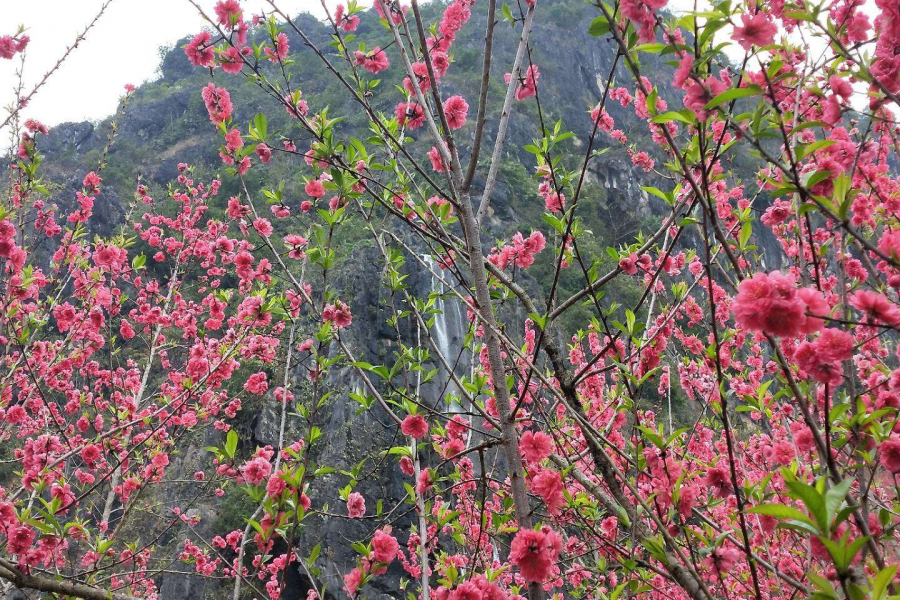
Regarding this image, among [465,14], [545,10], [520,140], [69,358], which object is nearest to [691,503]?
[465,14]

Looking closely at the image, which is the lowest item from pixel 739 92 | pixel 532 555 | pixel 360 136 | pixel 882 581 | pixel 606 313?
pixel 532 555

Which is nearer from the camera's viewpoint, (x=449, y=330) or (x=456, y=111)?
(x=456, y=111)

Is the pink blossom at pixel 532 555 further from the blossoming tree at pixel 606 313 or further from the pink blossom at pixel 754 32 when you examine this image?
the pink blossom at pixel 754 32

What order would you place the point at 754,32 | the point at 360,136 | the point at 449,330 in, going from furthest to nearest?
the point at 360,136 → the point at 449,330 → the point at 754,32

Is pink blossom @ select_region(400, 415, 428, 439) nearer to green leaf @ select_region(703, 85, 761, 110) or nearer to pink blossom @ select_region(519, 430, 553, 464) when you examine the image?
pink blossom @ select_region(519, 430, 553, 464)

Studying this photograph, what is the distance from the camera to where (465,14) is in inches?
98.7

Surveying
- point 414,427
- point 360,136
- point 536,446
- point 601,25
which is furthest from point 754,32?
point 360,136

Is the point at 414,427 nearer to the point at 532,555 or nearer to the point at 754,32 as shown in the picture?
the point at 532,555

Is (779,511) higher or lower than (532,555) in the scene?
higher

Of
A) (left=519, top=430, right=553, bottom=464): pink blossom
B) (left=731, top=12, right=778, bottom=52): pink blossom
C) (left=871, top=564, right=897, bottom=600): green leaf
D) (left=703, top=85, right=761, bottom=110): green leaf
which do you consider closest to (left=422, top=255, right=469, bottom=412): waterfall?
(left=519, top=430, right=553, bottom=464): pink blossom

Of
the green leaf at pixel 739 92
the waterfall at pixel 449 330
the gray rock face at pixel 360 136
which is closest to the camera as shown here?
the green leaf at pixel 739 92

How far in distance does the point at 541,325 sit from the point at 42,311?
4068 mm

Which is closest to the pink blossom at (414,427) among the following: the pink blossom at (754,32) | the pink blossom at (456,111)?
the pink blossom at (456,111)

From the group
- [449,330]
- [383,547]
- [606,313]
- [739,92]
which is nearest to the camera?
[739,92]
